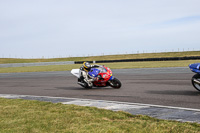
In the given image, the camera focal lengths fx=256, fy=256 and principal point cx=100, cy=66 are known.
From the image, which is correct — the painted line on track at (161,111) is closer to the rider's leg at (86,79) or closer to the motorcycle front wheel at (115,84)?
the motorcycle front wheel at (115,84)

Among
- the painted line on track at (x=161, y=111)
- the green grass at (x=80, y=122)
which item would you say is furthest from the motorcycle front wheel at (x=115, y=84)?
the green grass at (x=80, y=122)

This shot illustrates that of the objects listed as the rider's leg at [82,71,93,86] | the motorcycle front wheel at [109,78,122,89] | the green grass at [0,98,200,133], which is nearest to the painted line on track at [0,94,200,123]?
the green grass at [0,98,200,133]

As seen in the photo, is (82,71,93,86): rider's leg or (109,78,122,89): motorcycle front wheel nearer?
(109,78,122,89): motorcycle front wheel

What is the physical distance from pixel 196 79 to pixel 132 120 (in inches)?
199

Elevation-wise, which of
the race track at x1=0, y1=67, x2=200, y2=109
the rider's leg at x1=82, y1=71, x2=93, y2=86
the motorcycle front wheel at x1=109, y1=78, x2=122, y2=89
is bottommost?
the race track at x1=0, y1=67, x2=200, y2=109

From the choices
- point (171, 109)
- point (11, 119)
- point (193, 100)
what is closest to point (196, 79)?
point (193, 100)

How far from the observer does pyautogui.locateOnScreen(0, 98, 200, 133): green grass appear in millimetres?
5388

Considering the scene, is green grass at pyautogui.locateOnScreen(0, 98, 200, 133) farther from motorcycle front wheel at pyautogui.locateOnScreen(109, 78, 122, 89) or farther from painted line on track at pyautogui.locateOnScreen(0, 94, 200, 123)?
motorcycle front wheel at pyautogui.locateOnScreen(109, 78, 122, 89)

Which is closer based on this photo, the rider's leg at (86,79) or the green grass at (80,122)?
the green grass at (80,122)

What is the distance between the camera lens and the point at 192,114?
6.62 metres

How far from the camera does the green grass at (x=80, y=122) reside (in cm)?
539

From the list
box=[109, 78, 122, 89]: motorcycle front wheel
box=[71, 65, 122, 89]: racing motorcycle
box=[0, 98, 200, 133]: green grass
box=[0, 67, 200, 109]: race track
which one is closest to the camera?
box=[0, 98, 200, 133]: green grass

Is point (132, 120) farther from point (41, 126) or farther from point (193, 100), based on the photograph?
point (193, 100)

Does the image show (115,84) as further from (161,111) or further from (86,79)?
(161,111)
